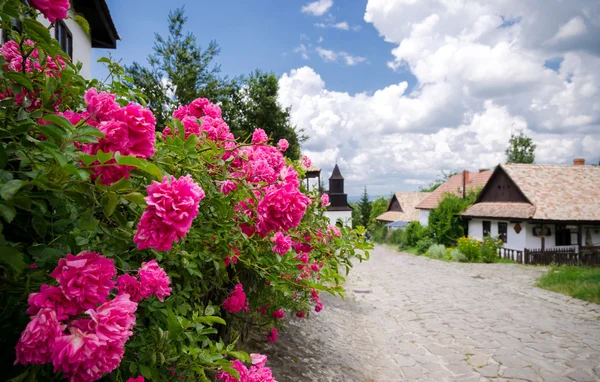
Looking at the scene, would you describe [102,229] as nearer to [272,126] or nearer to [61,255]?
[61,255]

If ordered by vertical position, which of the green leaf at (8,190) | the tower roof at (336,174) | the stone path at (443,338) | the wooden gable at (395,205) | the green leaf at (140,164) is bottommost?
the stone path at (443,338)

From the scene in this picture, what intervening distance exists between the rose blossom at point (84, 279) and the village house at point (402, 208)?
41107 millimetres

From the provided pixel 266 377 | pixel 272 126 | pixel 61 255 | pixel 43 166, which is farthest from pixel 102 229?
pixel 272 126

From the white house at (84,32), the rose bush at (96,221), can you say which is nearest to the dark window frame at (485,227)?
the white house at (84,32)

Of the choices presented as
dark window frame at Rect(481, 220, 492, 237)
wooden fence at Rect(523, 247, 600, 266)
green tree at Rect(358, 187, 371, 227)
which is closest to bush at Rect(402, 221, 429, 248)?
dark window frame at Rect(481, 220, 492, 237)

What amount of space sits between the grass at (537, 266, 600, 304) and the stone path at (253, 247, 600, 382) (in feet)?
1.52

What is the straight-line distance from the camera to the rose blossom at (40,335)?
97cm

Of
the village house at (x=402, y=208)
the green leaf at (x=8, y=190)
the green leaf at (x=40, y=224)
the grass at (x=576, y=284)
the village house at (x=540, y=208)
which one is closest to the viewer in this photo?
the green leaf at (x=8, y=190)

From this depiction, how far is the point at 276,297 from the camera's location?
3.87 m

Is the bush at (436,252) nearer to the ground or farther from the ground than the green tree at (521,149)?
nearer to the ground

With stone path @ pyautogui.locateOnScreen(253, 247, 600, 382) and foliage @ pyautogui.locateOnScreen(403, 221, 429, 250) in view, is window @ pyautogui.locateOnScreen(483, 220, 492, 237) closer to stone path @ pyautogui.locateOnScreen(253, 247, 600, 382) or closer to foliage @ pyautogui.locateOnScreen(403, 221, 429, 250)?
foliage @ pyautogui.locateOnScreen(403, 221, 429, 250)

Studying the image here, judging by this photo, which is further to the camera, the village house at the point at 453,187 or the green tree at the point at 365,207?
the green tree at the point at 365,207

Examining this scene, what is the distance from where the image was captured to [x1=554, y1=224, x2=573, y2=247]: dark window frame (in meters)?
21.3

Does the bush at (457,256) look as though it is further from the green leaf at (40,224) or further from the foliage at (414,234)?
the green leaf at (40,224)
